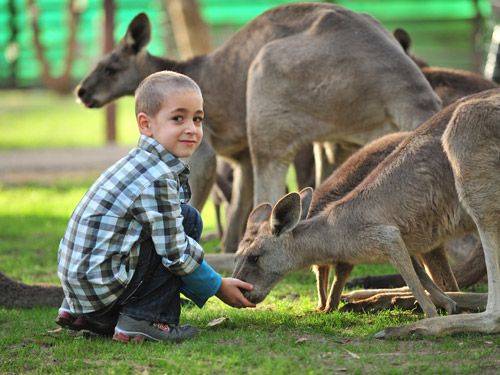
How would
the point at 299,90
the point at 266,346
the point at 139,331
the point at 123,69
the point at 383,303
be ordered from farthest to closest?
the point at 123,69, the point at 299,90, the point at 383,303, the point at 139,331, the point at 266,346

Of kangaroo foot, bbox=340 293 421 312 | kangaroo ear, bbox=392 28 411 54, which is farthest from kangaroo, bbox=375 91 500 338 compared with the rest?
kangaroo ear, bbox=392 28 411 54

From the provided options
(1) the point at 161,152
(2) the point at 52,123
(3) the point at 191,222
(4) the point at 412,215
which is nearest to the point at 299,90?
(4) the point at 412,215

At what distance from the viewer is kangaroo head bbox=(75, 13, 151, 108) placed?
696 centimetres

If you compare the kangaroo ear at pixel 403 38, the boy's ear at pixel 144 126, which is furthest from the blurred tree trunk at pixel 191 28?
the boy's ear at pixel 144 126

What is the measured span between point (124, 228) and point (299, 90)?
235 cm

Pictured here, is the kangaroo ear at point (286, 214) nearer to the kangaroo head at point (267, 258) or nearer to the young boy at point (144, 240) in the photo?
the kangaroo head at point (267, 258)

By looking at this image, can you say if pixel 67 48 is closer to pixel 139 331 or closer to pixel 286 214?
pixel 286 214

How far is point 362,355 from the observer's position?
3.68m

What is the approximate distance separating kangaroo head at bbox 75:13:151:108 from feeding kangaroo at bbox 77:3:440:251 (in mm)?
550

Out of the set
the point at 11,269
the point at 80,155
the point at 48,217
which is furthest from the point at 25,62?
the point at 11,269

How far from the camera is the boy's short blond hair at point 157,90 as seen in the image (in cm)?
393

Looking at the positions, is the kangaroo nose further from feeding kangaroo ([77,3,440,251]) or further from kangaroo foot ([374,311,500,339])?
kangaroo foot ([374,311,500,339])

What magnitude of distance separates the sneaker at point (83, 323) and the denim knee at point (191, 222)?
483mm

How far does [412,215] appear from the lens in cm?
433
